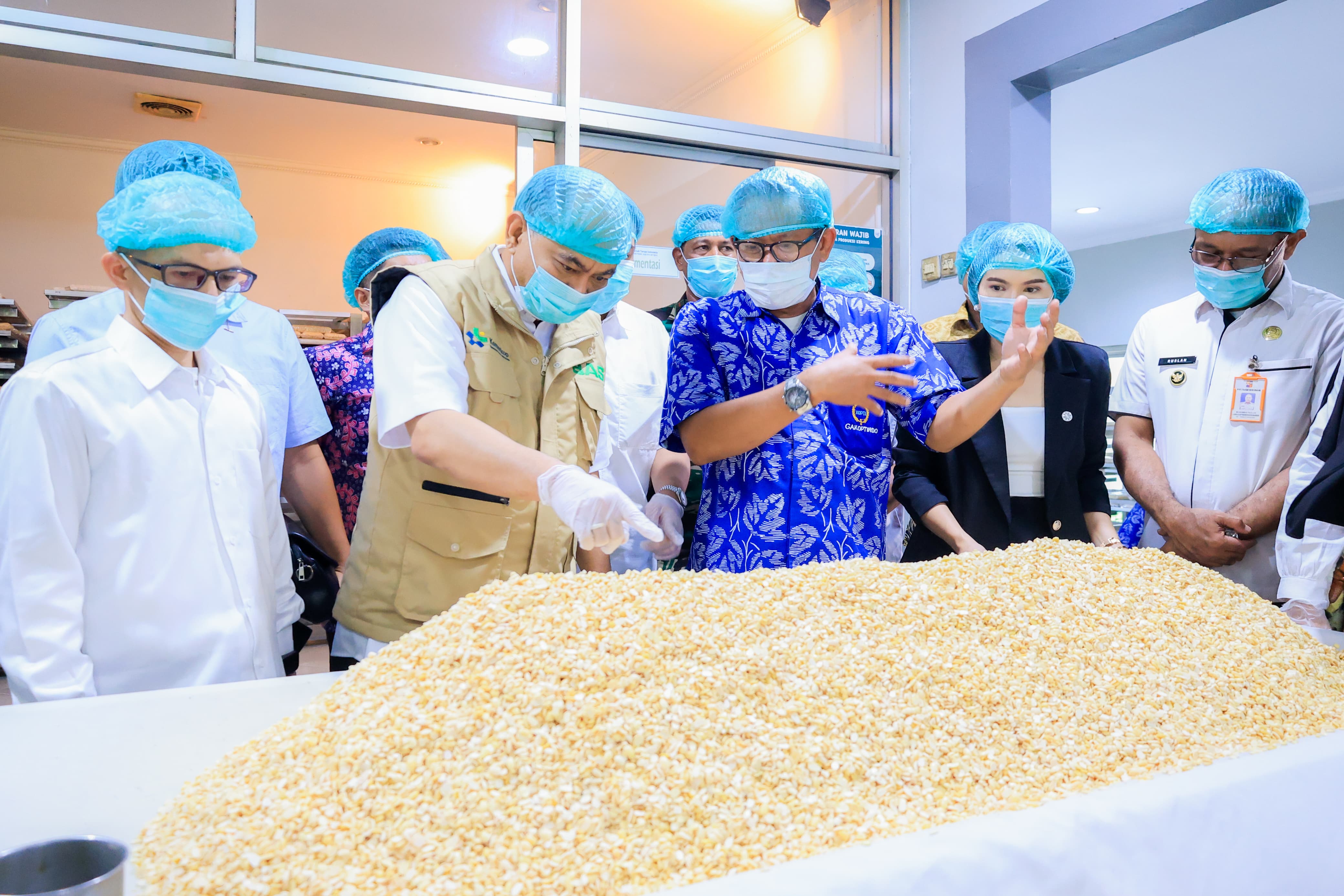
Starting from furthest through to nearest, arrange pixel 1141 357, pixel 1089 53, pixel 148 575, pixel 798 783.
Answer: pixel 1089 53, pixel 1141 357, pixel 148 575, pixel 798 783

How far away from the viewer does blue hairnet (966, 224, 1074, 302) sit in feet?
6.31

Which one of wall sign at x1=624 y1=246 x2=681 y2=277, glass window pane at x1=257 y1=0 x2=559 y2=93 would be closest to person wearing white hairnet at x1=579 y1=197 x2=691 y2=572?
wall sign at x1=624 y1=246 x2=681 y2=277

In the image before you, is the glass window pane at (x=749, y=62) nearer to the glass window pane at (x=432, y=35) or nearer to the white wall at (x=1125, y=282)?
the glass window pane at (x=432, y=35)

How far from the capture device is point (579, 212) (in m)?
1.37

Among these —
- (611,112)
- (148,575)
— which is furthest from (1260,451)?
(611,112)

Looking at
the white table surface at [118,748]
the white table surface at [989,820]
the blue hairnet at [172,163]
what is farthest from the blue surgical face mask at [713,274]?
the white table surface at [989,820]

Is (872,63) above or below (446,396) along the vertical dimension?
above

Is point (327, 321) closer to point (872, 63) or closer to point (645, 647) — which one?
point (872, 63)

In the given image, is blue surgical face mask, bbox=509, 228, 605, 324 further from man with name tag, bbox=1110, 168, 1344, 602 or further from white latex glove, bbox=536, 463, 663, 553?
man with name tag, bbox=1110, 168, 1344, 602

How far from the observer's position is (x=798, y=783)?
34.0 inches

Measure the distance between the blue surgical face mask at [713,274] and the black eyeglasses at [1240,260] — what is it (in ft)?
3.67

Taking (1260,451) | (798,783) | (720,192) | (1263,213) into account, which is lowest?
(798,783)

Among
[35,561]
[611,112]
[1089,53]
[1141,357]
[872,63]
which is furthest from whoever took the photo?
[872,63]

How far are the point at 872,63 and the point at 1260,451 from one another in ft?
9.09
